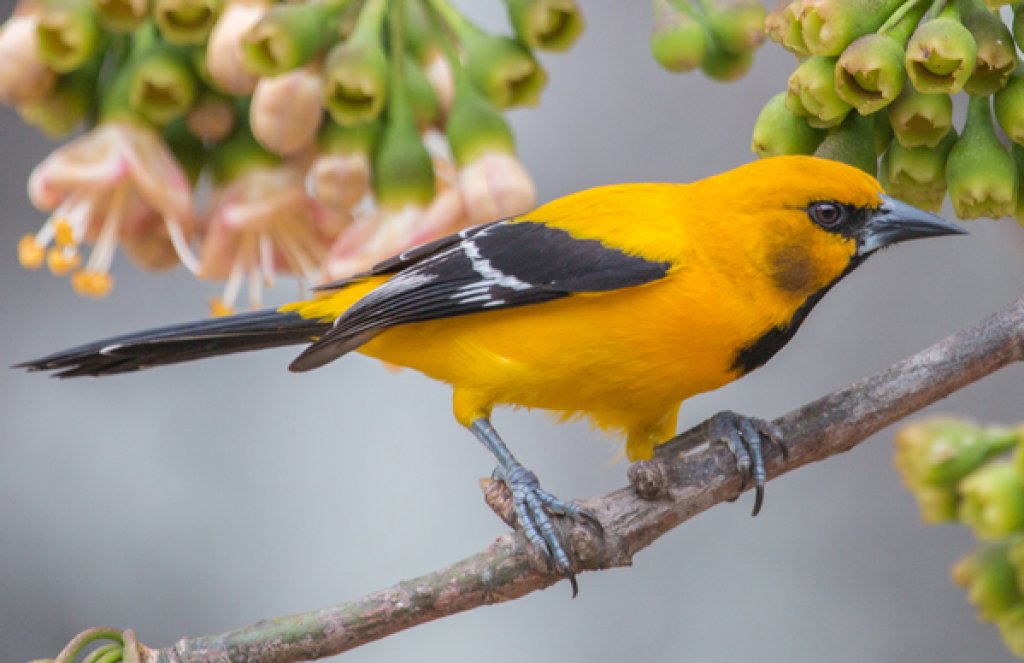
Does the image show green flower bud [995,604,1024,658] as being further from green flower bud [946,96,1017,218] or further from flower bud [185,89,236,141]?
flower bud [185,89,236,141]

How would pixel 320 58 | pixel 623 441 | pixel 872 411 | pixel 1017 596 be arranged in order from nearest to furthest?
1. pixel 1017 596
2. pixel 872 411
3. pixel 320 58
4. pixel 623 441

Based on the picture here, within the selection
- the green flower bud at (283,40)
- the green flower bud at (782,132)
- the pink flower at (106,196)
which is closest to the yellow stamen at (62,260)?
the pink flower at (106,196)

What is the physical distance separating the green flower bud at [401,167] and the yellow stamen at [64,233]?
0.40m

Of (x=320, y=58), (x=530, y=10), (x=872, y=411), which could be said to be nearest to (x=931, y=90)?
(x=872, y=411)

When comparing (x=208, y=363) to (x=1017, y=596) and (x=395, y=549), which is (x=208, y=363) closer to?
(x=395, y=549)

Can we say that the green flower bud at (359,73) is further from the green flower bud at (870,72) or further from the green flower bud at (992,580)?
the green flower bud at (992,580)

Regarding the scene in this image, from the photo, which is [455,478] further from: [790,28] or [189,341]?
[790,28]

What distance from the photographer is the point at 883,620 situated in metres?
3.41

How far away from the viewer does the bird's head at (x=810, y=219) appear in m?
1.83

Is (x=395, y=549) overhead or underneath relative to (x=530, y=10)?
underneath

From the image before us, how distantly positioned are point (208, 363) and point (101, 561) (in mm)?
552

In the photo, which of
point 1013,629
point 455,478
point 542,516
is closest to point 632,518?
point 542,516

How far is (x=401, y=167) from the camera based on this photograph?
1.79 meters

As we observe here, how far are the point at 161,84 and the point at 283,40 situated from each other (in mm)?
190
